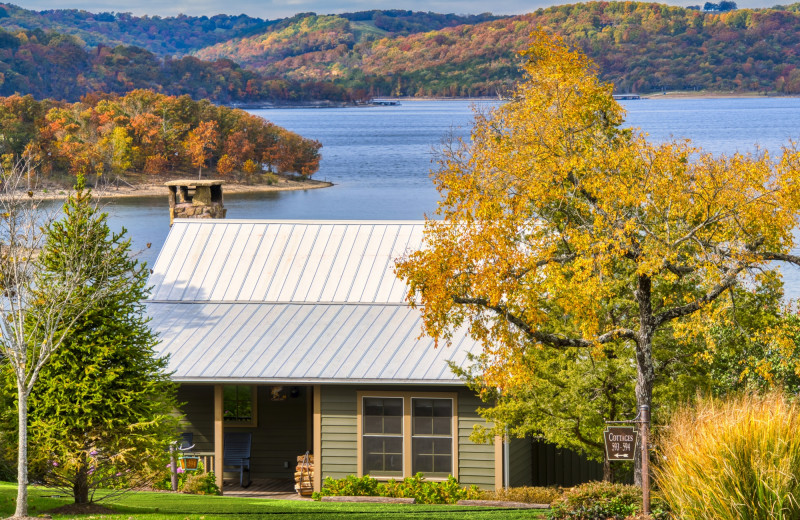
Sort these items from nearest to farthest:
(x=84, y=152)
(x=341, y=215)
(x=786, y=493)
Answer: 1. (x=786, y=493)
2. (x=341, y=215)
3. (x=84, y=152)

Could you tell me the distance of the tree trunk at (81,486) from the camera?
12.4 metres

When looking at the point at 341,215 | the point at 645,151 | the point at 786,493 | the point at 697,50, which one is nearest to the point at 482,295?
the point at 645,151

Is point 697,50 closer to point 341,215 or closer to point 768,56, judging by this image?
point 768,56

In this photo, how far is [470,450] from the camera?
16.4 meters

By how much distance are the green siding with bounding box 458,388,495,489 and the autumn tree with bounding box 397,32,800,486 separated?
11.1 feet

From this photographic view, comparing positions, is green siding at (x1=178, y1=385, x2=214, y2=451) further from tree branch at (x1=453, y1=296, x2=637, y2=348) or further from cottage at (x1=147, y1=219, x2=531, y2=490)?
tree branch at (x1=453, y1=296, x2=637, y2=348)

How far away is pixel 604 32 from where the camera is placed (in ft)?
501

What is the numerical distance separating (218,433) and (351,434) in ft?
7.36

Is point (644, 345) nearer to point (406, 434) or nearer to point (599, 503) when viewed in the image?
point (599, 503)

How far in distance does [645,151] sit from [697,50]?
159 metres

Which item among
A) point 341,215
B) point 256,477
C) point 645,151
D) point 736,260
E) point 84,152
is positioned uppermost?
point 84,152

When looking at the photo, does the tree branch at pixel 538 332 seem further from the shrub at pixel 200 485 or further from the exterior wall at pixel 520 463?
the shrub at pixel 200 485

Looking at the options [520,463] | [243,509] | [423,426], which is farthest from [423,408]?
[243,509]

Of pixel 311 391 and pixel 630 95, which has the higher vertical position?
pixel 630 95
